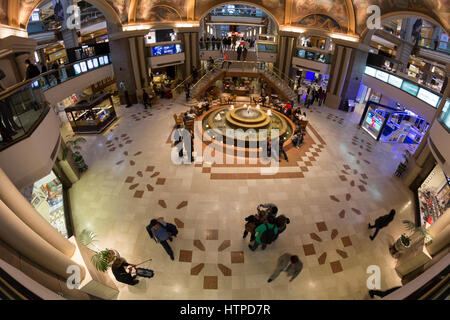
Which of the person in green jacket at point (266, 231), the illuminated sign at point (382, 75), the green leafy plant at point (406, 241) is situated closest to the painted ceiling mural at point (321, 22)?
the illuminated sign at point (382, 75)

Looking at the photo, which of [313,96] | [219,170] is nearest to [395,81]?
[313,96]

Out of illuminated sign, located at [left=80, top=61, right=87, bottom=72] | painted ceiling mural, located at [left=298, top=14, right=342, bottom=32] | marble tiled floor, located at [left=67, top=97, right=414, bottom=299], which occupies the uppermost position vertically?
painted ceiling mural, located at [left=298, top=14, right=342, bottom=32]

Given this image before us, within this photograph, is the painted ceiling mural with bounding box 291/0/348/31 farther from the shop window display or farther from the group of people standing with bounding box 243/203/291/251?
the shop window display

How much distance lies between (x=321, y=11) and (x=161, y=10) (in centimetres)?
1190

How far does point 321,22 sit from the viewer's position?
1695 cm

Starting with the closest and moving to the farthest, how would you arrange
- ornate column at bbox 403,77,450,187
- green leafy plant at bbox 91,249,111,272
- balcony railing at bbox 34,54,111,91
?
green leafy plant at bbox 91,249,111,272 < ornate column at bbox 403,77,450,187 < balcony railing at bbox 34,54,111,91

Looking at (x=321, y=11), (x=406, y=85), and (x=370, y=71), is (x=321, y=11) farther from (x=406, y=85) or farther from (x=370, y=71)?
(x=406, y=85)

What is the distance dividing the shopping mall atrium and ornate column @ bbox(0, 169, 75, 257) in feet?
0.08

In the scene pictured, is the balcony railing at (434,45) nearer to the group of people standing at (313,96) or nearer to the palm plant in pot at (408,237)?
the group of people standing at (313,96)

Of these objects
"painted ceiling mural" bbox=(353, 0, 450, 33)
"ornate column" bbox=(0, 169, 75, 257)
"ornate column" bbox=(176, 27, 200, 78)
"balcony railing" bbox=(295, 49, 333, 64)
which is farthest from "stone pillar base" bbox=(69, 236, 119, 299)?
"balcony railing" bbox=(295, 49, 333, 64)

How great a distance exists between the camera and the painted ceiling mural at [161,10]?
15009 mm

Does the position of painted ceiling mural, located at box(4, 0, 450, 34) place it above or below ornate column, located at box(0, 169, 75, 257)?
above

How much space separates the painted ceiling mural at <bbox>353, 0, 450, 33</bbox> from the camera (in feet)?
29.4
